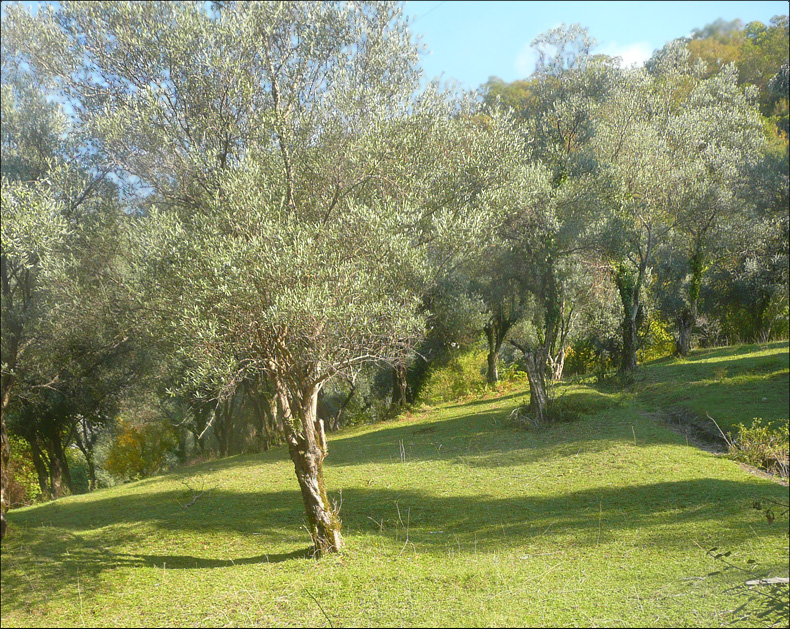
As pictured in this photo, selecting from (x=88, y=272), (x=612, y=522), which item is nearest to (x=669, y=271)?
(x=612, y=522)

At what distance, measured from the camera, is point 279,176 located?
27.9ft

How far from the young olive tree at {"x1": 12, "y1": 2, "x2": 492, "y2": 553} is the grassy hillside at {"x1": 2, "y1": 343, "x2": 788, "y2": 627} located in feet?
4.88

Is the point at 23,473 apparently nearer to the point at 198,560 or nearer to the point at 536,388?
the point at 198,560

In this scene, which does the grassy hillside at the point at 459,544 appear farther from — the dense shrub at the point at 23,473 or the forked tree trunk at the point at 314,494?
the dense shrub at the point at 23,473

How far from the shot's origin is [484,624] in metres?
4.40

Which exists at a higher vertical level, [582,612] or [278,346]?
[278,346]

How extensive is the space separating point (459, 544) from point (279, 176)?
5.86 meters

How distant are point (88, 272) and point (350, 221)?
6315 millimetres

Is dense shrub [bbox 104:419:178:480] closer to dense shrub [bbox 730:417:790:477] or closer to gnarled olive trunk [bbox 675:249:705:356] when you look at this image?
gnarled olive trunk [bbox 675:249:705:356]

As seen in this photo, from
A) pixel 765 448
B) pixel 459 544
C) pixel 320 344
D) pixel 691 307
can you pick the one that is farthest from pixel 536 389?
pixel 691 307

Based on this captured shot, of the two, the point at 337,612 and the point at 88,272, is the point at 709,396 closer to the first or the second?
the point at 337,612

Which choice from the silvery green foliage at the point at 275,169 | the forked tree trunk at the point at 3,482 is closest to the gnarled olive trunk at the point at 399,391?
the silvery green foliage at the point at 275,169

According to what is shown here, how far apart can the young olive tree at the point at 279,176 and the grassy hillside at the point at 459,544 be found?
1.49 metres

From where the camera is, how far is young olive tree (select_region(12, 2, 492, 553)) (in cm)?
713
